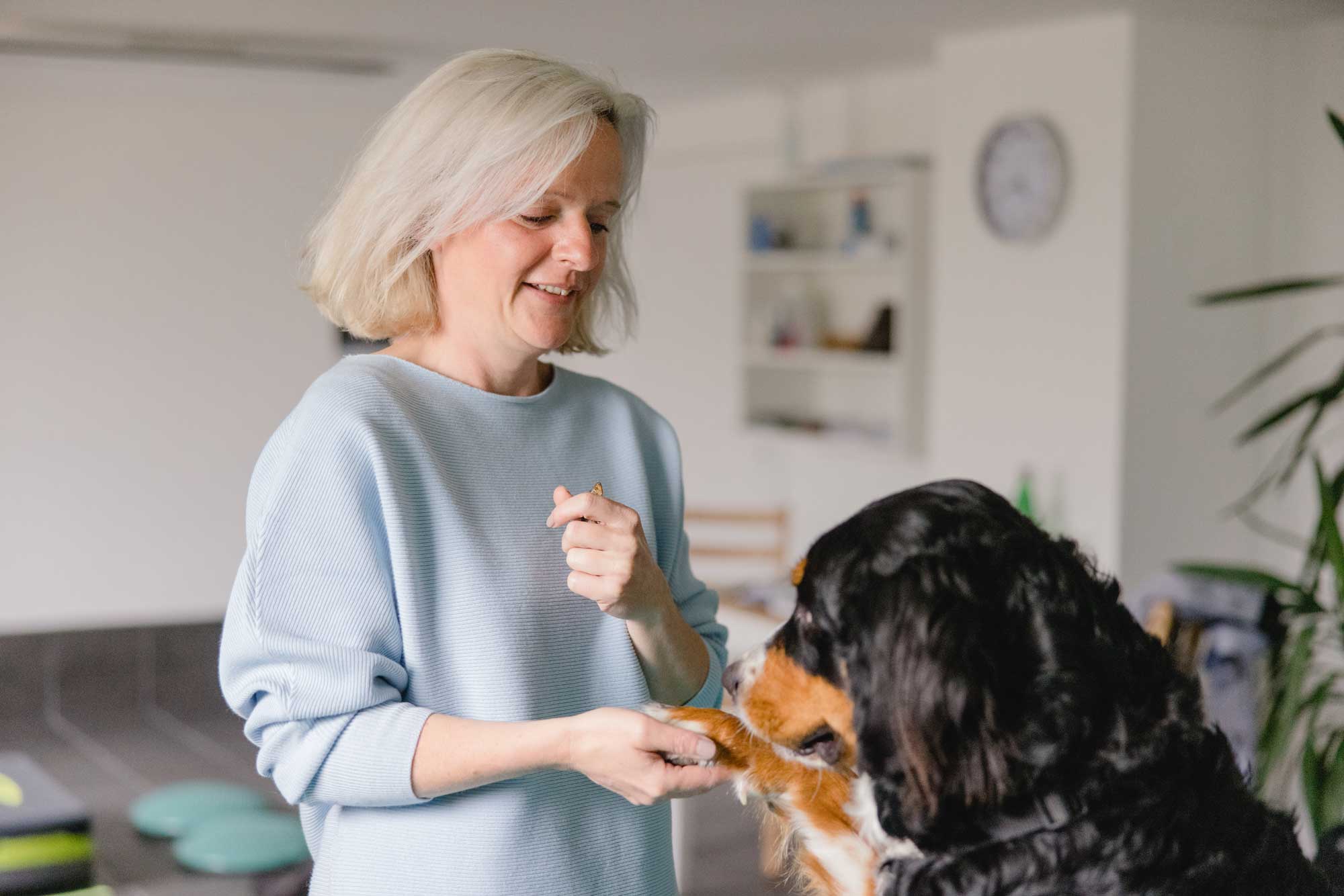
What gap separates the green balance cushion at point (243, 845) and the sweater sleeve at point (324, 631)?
116 inches

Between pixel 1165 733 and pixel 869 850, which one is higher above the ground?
pixel 1165 733

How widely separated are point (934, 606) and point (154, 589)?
241 inches

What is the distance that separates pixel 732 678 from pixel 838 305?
4.86 meters

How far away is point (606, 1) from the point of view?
418cm

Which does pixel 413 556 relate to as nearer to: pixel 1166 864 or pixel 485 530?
pixel 485 530

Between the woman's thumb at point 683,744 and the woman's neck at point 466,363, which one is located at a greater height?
the woman's neck at point 466,363

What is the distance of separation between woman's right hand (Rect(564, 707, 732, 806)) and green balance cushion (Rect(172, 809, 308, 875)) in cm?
307

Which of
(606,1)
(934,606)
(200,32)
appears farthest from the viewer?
(200,32)

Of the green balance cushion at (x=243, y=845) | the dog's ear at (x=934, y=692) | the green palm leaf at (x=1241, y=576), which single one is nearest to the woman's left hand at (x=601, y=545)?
the dog's ear at (x=934, y=692)

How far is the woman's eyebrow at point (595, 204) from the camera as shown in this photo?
4.11 feet

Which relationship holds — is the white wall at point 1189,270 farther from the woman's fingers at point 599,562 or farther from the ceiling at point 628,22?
the woman's fingers at point 599,562

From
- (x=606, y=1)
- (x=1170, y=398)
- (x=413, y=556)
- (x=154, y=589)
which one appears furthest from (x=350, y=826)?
(x=154, y=589)

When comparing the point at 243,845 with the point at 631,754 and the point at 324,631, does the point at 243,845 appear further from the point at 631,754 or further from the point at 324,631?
the point at 631,754

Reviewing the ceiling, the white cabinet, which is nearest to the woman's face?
the ceiling
